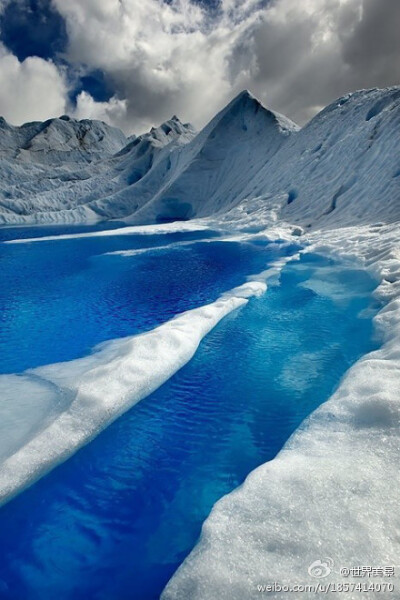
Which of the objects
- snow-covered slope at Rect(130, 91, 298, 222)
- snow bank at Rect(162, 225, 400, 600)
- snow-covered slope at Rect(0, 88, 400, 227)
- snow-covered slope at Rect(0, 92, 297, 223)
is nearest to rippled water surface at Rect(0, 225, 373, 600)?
snow bank at Rect(162, 225, 400, 600)

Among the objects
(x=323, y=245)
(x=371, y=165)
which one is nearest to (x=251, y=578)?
(x=323, y=245)

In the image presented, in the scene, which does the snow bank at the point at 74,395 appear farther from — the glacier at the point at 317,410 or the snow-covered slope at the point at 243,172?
the snow-covered slope at the point at 243,172

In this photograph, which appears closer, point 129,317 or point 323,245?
point 129,317

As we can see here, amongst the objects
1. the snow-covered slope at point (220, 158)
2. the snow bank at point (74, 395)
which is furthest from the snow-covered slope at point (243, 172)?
the snow bank at point (74, 395)

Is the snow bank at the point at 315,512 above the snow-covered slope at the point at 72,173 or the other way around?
the other way around

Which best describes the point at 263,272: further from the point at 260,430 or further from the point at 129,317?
the point at 260,430

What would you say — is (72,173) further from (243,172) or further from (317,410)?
(317,410)

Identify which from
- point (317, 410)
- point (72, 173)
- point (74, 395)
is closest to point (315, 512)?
point (317, 410)
